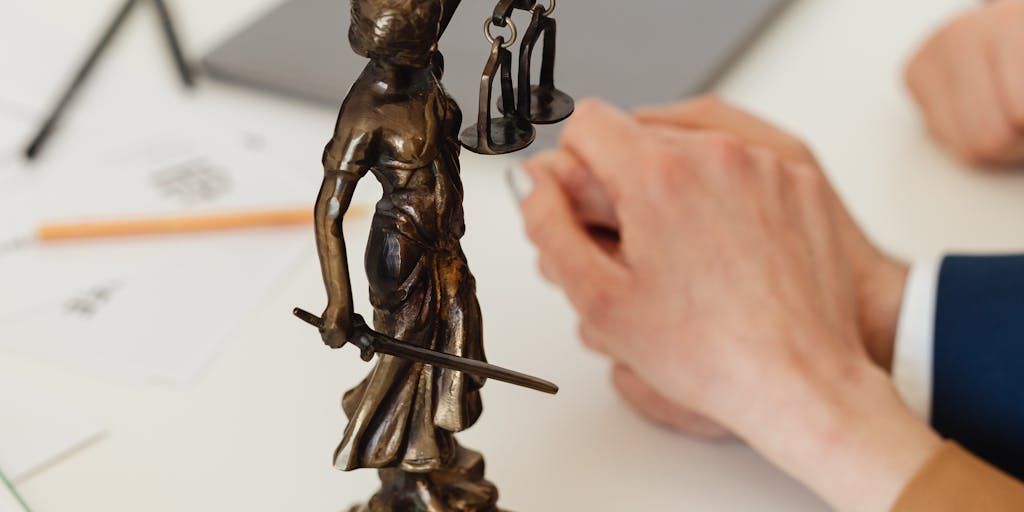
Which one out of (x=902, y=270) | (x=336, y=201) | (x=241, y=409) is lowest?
(x=241, y=409)

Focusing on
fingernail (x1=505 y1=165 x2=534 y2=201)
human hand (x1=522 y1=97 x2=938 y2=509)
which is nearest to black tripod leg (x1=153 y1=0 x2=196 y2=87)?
fingernail (x1=505 y1=165 x2=534 y2=201)

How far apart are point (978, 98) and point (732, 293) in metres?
0.44

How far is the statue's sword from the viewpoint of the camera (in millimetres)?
393

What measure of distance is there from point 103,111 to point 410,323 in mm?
671

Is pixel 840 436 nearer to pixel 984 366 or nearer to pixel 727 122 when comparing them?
pixel 984 366

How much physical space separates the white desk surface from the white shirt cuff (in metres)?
0.11

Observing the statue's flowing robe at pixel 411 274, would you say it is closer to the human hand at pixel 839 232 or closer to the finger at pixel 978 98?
the human hand at pixel 839 232

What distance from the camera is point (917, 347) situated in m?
0.68

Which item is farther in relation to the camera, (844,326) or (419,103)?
(844,326)

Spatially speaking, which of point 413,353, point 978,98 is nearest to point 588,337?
point 413,353

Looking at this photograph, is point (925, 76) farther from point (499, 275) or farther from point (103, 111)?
point (103, 111)

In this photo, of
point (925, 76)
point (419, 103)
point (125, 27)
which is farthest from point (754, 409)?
point (125, 27)

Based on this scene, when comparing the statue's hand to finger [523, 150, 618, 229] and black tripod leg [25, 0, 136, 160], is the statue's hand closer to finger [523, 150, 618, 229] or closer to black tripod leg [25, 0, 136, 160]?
finger [523, 150, 618, 229]

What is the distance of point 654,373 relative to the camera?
2.03 ft
